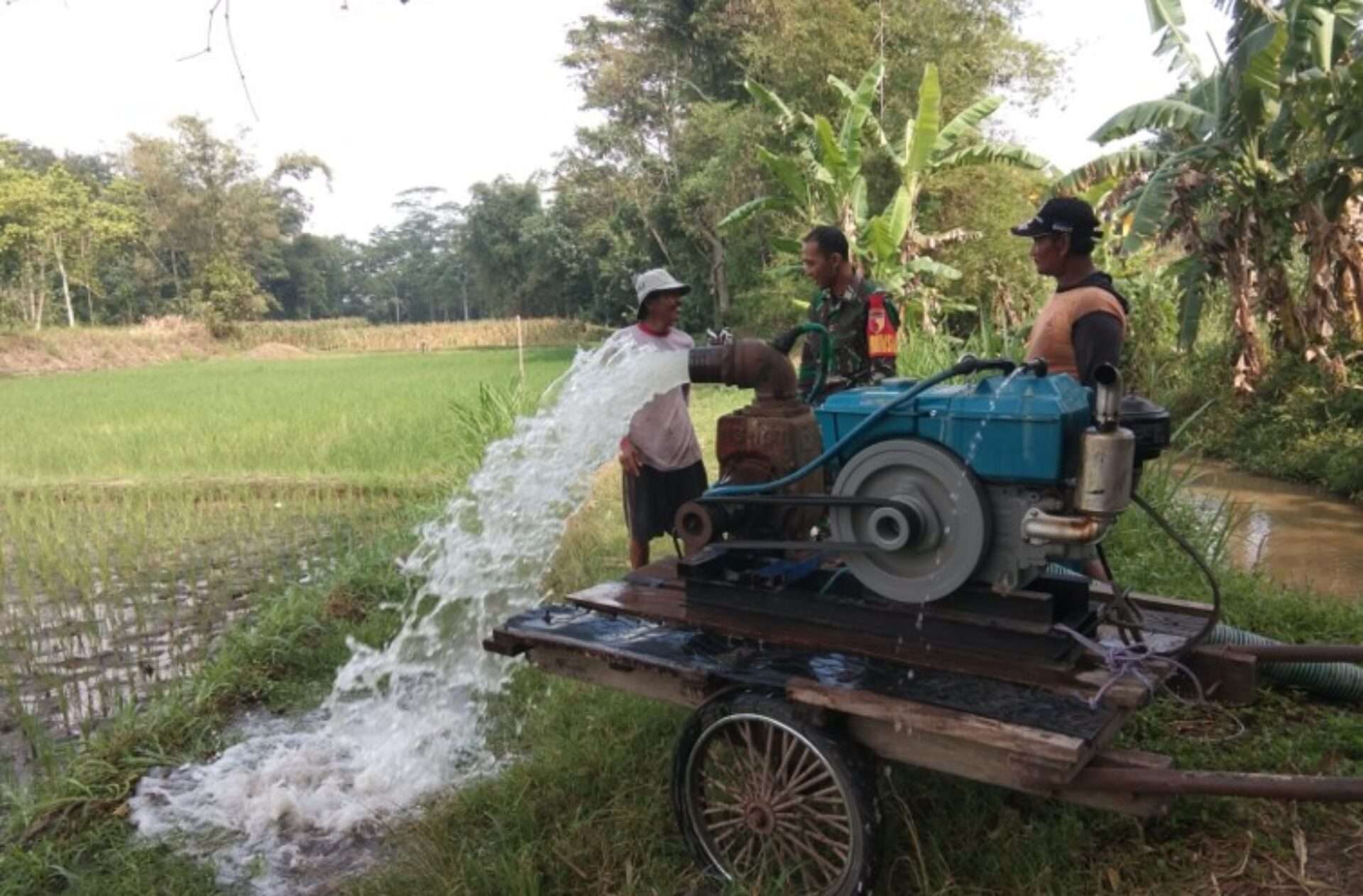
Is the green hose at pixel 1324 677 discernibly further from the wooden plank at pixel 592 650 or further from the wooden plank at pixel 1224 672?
the wooden plank at pixel 592 650

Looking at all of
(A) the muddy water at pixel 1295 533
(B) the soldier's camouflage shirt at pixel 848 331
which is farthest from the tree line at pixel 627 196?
(B) the soldier's camouflage shirt at pixel 848 331

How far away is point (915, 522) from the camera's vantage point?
2188 mm

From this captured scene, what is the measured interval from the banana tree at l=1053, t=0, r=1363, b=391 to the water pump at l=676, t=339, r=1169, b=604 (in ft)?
19.0

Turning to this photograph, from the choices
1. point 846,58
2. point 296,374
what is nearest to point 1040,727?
point 846,58

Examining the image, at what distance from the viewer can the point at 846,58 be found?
55.9 ft

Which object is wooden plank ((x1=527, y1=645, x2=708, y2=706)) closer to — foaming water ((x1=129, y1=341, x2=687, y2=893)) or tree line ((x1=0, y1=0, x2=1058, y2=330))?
foaming water ((x1=129, y1=341, x2=687, y2=893))

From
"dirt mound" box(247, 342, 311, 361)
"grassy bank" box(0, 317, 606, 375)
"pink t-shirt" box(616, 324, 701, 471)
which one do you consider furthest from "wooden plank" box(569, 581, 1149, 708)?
"dirt mound" box(247, 342, 311, 361)

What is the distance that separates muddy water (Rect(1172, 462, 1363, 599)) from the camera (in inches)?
201

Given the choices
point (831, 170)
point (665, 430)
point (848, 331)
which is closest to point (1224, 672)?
point (848, 331)

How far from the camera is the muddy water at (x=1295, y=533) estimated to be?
5098mm

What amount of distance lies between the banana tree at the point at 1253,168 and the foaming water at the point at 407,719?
573cm

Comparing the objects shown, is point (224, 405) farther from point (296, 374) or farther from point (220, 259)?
point (220, 259)

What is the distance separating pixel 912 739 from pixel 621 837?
944 mm

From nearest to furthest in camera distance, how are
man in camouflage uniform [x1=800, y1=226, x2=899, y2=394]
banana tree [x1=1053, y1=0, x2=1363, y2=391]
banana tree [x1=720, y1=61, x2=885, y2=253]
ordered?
man in camouflage uniform [x1=800, y1=226, x2=899, y2=394], banana tree [x1=1053, y1=0, x2=1363, y2=391], banana tree [x1=720, y1=61, x2=885, y2=253]
